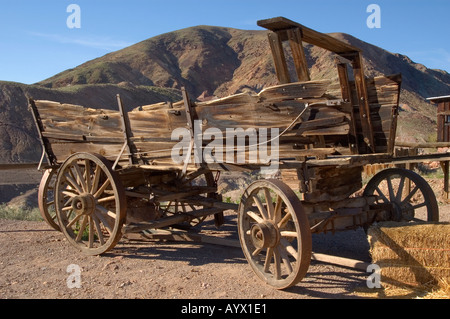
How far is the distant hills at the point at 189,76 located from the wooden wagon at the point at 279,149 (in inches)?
804

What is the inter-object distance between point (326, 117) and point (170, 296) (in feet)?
7.07

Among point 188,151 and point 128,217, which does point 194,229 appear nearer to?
point 128,217

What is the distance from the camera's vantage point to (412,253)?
4.05 m

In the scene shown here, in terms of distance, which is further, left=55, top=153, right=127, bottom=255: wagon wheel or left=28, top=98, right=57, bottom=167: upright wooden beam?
left=28, top=98, right=57, bottom=167: upright wooden beam

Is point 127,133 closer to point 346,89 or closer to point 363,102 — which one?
point 346,89

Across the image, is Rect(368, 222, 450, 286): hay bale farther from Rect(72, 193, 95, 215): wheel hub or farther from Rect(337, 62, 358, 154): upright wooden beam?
Rect(72, 193, 95, 215): wheel hub

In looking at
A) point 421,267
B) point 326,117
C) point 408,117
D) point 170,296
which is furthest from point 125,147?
point 408,117

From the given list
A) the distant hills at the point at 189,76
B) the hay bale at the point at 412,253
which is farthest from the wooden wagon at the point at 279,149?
the distant hills at the point at 189,76

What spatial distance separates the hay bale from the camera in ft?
12.9

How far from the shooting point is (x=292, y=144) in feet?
14.7

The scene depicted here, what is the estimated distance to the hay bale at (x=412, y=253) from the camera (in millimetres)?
3926
